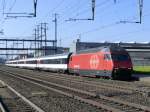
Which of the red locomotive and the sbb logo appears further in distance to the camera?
the sbb logo

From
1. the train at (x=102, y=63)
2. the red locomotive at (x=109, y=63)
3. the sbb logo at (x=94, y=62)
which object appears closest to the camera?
the red locomotive at (x=109, y=63)

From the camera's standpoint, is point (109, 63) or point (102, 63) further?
point (102, 63)

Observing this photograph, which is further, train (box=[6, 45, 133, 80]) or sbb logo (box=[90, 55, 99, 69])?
sbb logo (box=[90, 55, 99, 69])

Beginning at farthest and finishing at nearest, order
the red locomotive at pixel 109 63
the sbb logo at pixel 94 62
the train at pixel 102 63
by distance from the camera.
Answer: the sbb logo at pixel 94 62 < the train at pixel 102 63 < the red locomotive at pixel 109 63

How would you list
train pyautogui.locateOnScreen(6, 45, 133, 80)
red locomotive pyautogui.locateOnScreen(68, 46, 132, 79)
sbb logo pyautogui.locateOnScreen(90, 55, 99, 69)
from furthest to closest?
1. sbb logo pyautogui.locateOnScreen(90, 55, 99, 69)
2. train pyautogui.locateOnScreen(6, 45, 133, 80)
3. red locomotive pyautogui.locateOnScreen(68, 46, 132, 79)

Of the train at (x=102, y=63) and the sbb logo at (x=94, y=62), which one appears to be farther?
the sbb logo at (x=94, y=62)

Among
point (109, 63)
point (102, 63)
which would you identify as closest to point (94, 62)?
point (102, 63)

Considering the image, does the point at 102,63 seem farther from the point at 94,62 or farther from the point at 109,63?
the point at 94,62

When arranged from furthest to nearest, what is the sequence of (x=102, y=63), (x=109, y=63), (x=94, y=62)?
1. (x=94, y=62)
2. (x=102, y=63)
3. (x=109, y=63)

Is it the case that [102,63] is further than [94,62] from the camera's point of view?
No

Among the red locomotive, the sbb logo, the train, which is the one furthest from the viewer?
the sbb logo

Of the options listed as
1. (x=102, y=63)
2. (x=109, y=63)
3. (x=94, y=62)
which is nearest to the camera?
(x=109, y=63)

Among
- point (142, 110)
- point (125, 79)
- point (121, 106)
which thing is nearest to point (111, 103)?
point (121, 106)

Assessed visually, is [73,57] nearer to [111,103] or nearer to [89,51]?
[89,51]
